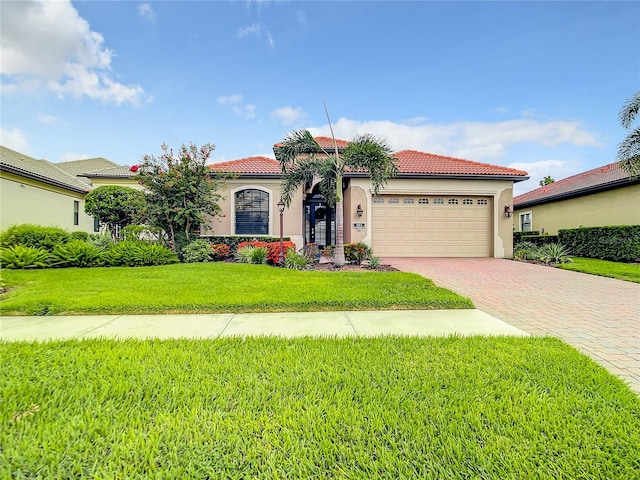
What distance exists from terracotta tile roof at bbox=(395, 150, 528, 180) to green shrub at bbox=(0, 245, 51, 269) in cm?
1334

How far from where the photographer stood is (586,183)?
52.0 ft

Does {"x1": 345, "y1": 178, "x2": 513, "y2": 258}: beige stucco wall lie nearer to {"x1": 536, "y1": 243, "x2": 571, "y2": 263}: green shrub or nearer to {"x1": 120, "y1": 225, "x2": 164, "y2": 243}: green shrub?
{"x1": 536, "y1": 243, "x2": 571, "y2": 263}: green shrub

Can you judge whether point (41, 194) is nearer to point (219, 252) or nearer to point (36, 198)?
point (36, 198)

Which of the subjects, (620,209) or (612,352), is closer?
(612,352)

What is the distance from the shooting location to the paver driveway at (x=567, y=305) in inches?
134

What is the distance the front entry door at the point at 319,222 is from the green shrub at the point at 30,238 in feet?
36.6

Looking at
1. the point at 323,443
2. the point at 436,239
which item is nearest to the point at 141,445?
the point at 323,443

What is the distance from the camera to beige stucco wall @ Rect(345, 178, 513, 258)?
13227mm

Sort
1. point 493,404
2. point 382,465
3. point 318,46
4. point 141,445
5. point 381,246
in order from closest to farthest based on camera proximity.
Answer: point 382,465, point 141,445, point 493,404, point 318,46, point 381,246

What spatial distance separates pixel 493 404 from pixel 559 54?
14203 millimetres

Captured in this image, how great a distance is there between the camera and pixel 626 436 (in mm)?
1834

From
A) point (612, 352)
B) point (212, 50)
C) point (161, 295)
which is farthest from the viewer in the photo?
point (212, 50)

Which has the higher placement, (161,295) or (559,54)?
(559,54)

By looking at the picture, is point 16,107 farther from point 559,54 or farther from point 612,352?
point 559,54
